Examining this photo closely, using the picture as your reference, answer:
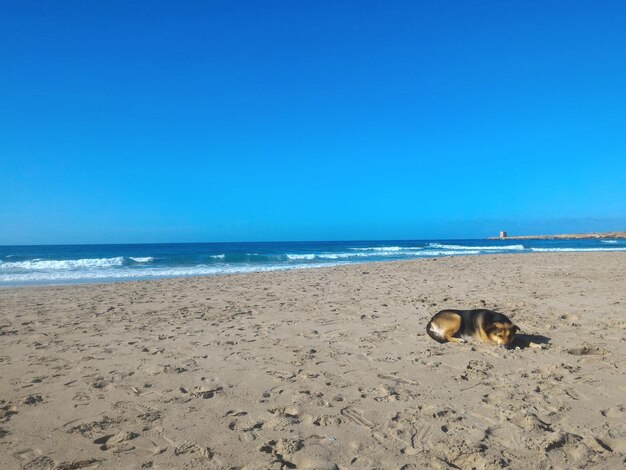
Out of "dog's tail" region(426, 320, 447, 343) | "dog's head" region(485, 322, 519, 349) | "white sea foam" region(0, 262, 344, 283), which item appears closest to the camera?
"dog's head" region(485, 322, 519, 349)

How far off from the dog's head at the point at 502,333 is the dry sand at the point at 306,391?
18cm

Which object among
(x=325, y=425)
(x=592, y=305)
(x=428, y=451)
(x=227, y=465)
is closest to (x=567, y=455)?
(x=428, y=451)

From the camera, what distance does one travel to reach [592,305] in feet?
25.1

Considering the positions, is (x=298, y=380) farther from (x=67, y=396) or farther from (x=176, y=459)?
(x=67, y=396)

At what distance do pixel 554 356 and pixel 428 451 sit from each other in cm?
284

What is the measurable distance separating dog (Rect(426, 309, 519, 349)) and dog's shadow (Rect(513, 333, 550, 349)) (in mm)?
176

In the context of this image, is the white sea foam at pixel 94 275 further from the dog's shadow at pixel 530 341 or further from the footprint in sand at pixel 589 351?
the footprint in sand at pixel 589 351

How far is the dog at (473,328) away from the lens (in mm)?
5160

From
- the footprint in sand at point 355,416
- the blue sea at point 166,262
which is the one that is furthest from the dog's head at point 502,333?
the blue sea at point 166,262

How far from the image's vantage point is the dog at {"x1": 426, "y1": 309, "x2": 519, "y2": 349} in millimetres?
5160

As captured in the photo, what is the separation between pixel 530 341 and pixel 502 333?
512 mm

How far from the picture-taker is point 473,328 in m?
5.43

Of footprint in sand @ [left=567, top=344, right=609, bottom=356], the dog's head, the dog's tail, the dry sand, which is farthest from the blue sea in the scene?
footprint in sand @ [left=567, top=344, right=609, bottom=356]

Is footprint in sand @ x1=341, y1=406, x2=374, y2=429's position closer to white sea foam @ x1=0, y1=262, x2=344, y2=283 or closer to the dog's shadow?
the dog's shadow
